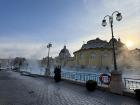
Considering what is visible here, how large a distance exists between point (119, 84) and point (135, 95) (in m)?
1.95

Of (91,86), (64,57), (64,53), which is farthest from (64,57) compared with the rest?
(91,86)

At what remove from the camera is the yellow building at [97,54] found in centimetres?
9232

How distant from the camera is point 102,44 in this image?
97688mm

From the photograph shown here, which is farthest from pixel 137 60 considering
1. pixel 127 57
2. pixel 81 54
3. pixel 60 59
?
pixel 60 59

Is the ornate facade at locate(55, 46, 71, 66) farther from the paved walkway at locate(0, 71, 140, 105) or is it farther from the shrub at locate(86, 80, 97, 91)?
the paved walkway at locate(0, 71, 140, 105)

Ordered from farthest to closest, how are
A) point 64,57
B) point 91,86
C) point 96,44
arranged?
1. point 64,57
2. point 96,44
3. point 91,86

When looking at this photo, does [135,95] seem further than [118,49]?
No

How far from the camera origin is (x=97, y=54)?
94438 mm

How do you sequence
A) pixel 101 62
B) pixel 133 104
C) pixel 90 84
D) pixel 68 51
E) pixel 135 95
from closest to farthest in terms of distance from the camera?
pixel 133 104 → pixel 135 95 → pixel 90 84 → pixel 101 62 → pixel 68 51

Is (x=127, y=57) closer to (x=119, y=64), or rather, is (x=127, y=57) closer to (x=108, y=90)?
(x=119, y=64)

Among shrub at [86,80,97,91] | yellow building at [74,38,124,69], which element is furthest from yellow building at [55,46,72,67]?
shrub at [86,80,97,91]

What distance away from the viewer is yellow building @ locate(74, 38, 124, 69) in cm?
9232

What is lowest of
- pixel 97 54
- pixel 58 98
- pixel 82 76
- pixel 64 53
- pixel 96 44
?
pixel 58 98

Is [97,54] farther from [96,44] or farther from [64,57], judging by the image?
[64,57]
